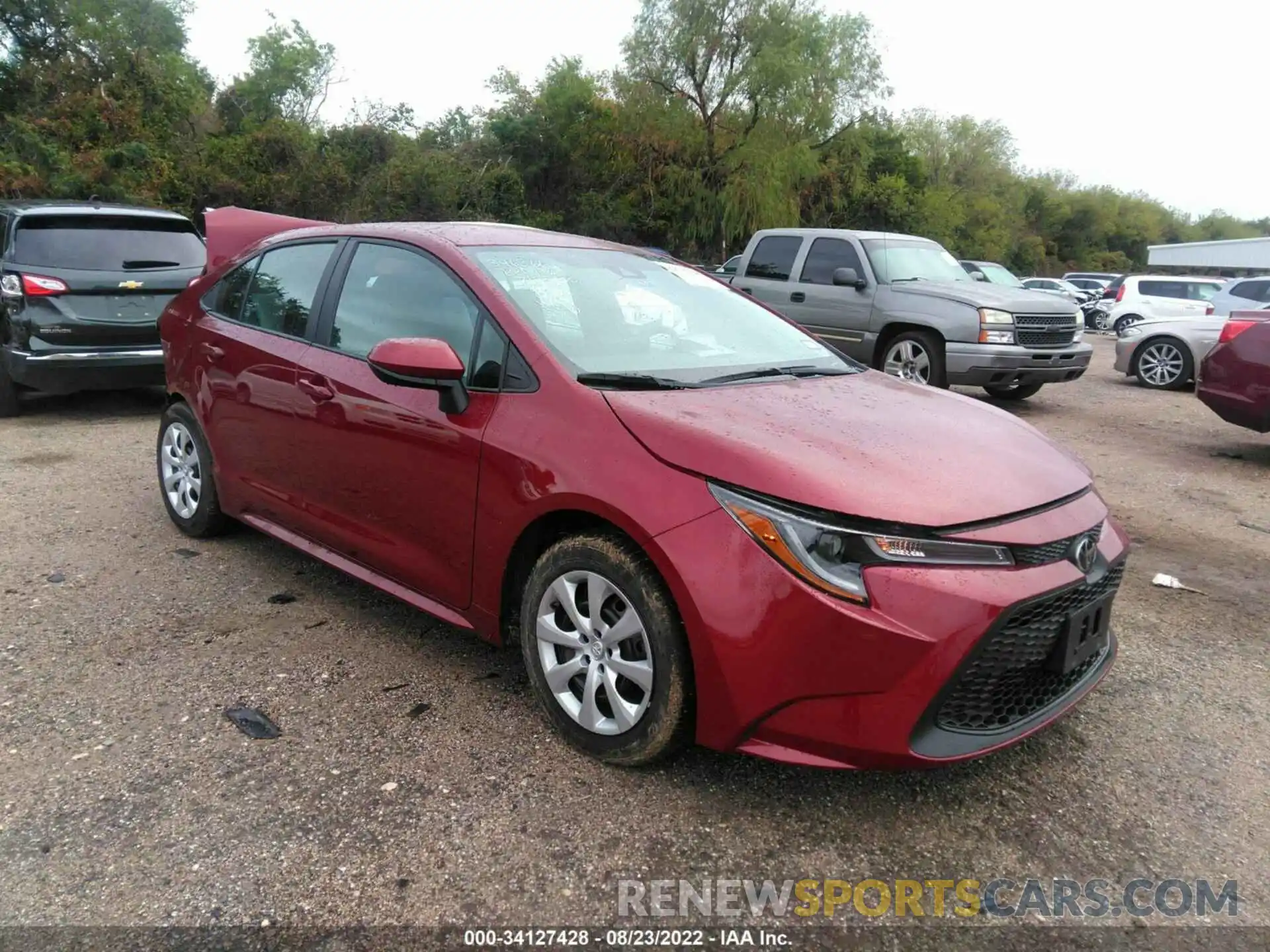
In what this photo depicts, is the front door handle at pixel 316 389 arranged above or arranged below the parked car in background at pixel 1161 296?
below

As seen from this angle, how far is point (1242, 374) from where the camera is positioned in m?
6.89

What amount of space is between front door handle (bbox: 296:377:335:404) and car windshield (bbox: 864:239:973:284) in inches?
286

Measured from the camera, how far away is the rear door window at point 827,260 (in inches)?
382

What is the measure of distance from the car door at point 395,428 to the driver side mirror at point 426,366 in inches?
1.9

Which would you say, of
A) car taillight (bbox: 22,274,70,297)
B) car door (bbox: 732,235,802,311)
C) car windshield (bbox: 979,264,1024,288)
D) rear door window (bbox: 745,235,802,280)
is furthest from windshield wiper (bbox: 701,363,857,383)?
car windshield (bbox: 979,264,1024,288)

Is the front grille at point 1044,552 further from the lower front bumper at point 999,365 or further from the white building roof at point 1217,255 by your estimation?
the white building roof at point 1217,255

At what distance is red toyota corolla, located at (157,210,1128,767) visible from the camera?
7.25 feet

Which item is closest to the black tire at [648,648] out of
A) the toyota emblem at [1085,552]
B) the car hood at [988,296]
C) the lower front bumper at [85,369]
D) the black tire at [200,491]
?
the toyota emblem at [1085,552]

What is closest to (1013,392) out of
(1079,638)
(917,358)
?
(917,358)

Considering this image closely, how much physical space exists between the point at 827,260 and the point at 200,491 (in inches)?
291

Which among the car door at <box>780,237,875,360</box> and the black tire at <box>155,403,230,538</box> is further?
the car door at <box>780,237,875,360</box>

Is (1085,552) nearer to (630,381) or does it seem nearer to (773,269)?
(630,381)

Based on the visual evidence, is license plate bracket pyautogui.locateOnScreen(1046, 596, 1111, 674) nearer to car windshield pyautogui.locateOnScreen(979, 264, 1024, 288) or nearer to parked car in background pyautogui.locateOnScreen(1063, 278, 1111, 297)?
car windshield pyautogui.locateOnScreen(979, 264, 1024, 288)

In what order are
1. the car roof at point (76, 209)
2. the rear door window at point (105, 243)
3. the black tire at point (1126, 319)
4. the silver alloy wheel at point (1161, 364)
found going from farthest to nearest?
the black tire at point (1126, 319) < the silver alloy wheel at point (1161, 364) < the car roof at point (76, 209) < the rear door window at point (105, 243)
